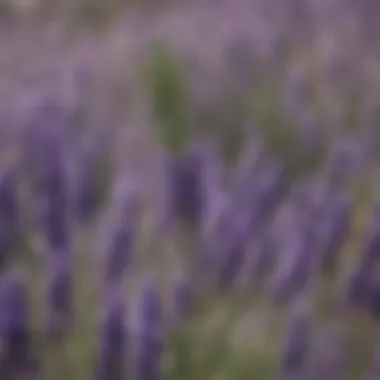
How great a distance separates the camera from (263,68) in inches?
40.1

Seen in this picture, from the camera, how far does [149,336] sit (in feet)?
2.01

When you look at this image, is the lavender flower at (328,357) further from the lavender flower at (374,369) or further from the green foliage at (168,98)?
the green foliage at (168,98)

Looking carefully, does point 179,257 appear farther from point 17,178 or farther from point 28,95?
point 28,95

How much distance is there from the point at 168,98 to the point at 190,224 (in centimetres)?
24

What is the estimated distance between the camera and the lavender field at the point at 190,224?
67 centimetres

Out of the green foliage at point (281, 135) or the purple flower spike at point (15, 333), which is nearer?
the purple flower spike at point (15, 333)

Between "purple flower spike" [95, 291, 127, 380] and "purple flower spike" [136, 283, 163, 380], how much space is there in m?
0.01

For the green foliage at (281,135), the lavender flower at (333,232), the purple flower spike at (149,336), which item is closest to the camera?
the purple flower spike at (149,336)

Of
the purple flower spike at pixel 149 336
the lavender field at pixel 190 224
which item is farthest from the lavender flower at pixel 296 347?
the purple flower spike at pixel 149 336

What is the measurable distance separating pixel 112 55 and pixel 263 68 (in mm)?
202

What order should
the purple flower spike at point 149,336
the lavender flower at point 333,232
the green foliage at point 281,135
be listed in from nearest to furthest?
the purple flower spike at point 149,336 → the lavender flower at point 333,232 → the green foliage at point 281,135

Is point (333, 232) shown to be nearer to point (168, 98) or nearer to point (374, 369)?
point (374, 369)

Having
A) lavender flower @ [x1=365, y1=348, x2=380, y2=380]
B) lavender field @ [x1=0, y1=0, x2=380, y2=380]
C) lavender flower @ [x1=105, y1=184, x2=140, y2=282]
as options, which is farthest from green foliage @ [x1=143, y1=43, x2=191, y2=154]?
lavender flower @ [x1=365, y1=348, x2=380, y2=380]

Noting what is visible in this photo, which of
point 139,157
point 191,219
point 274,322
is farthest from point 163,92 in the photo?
point 274,322
